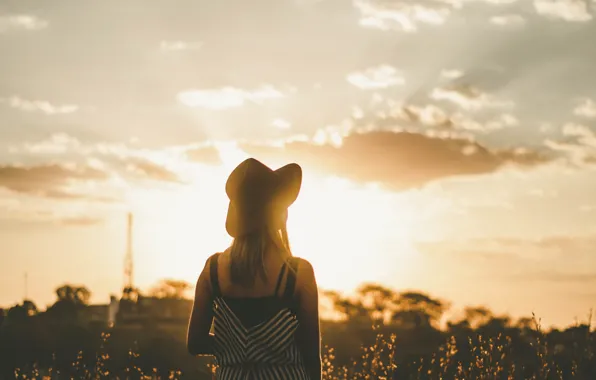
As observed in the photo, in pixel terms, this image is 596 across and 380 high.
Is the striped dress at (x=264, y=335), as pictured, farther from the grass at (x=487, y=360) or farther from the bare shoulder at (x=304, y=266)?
the grass at (x=487, y=360)

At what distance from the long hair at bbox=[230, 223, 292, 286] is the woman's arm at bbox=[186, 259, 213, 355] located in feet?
0.69

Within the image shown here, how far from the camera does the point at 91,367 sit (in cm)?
1045

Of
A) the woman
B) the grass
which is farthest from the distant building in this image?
the woman

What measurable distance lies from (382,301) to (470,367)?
112 metres

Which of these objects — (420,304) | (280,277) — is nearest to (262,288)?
(280,277)

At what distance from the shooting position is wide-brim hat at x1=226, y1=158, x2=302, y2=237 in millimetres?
3969

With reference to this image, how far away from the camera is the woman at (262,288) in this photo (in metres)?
3.91

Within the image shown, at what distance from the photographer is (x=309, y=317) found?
12.9 ft

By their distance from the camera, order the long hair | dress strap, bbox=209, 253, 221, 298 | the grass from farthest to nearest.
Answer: the grass, dress strap, bbox=209, 253, 221, 298, the long hair

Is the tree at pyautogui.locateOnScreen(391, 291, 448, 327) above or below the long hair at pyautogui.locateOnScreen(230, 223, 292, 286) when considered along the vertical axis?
above

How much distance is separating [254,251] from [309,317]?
0.44m

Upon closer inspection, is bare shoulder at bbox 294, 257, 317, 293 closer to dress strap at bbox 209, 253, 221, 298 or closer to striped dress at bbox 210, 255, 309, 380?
striped dress at bbox 210, 255, 309, 380

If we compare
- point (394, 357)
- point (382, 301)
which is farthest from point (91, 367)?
point (382, 301)

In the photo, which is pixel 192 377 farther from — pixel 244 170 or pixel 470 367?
pixel 244 170
